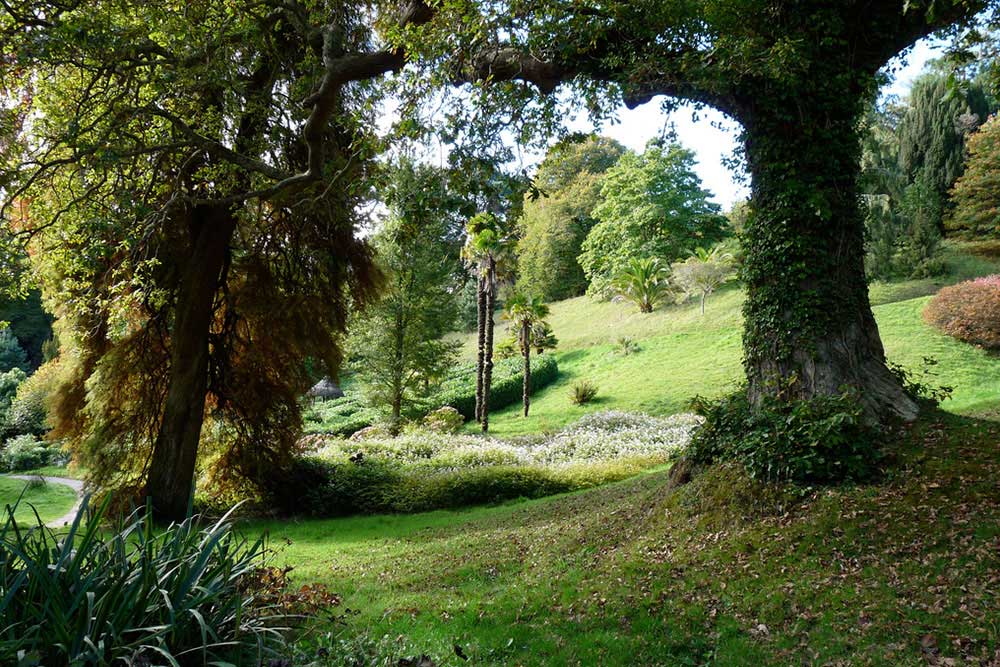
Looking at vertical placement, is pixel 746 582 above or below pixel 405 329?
below

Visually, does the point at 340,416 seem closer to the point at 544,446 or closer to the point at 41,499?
the point at 41,499

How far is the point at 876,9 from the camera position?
710 centimetres

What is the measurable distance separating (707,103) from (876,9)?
6.82ft

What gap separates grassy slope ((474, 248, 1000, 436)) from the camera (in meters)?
20.0

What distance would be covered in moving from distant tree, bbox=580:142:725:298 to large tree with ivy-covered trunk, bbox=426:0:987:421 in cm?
3187

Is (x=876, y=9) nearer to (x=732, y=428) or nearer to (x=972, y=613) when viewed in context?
(x=732, y=428)

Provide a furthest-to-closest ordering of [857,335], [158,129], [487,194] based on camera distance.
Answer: [158,129]
[487,194]
[857,335]

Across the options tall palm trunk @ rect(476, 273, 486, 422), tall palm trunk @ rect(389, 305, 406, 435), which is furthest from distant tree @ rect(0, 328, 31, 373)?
tall palm trunk @ rect(476, 273, 486, 422)

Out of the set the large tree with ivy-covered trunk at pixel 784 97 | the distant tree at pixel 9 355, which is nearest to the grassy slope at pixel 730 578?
the large tree with ivy-covered trunk at pixel 784 97

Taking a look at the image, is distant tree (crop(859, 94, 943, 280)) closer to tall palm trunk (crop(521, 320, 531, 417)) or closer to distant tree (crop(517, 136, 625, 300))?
tall palm trunk (crop(521, 320, 531, 417))

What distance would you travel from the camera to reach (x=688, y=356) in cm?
2734

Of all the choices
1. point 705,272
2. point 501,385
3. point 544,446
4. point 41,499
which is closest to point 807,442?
point 544,446

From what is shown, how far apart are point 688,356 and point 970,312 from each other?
10.0m

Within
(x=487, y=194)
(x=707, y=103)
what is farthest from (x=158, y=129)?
(x=707, y=103)
